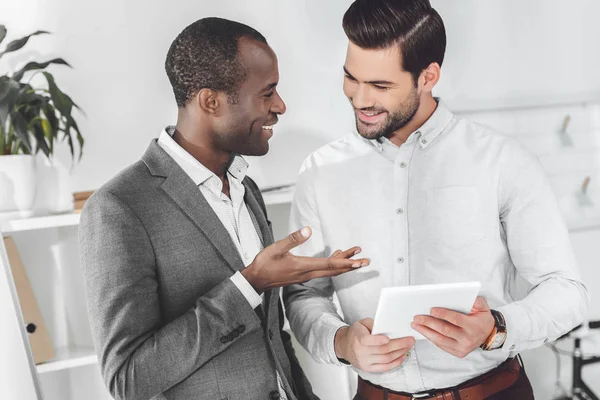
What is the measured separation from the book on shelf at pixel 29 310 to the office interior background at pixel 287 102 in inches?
2.2

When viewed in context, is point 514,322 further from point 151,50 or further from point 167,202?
point 151,50

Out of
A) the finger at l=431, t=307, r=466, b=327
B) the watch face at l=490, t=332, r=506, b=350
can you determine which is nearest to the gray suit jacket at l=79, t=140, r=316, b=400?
the finger at l=431, t=307, r=466, b=327

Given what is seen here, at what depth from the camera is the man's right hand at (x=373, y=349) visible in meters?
1.28

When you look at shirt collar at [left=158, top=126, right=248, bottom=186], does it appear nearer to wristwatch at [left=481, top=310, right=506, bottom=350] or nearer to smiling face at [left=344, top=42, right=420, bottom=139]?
smiling face at [left=344, top=42, right=420, bottom=139]

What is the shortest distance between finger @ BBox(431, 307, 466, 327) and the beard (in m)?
0.48

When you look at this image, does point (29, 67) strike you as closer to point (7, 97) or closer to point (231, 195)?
point (7, 97)

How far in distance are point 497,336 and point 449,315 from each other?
0.57 ft

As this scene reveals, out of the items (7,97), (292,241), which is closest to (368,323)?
(292,241)

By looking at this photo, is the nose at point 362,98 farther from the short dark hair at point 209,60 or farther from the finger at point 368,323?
the finger at point 368,323

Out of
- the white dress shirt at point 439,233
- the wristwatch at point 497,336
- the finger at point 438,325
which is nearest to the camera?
the finger at point 438,325

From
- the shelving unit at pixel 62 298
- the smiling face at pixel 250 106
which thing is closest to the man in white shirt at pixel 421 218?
the smiling face at pixel 250 106

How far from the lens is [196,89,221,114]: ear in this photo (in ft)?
4.49

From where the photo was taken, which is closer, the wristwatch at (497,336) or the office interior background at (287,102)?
the wristwatch at (497,336)

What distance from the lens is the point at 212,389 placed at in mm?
1294
